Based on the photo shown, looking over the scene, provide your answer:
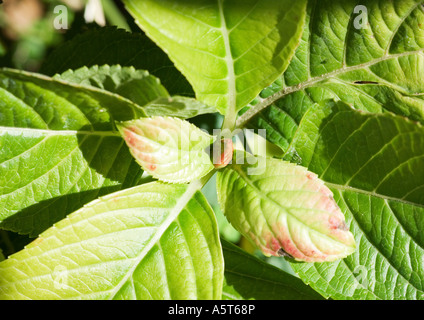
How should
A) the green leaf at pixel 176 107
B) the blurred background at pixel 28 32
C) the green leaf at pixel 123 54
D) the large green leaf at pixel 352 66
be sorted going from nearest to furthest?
the green leaf at pixel 176 107, the large green leaf at pixel 352 66, the green leaf at pixel 123 54, the blurred background at pixel 28 32

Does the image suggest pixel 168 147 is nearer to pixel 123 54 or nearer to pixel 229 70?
pixel 229 70

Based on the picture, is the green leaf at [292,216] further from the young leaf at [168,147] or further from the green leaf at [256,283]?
the green leaf at [256,283]

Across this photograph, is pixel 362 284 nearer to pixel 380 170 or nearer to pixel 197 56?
pixel 380 170

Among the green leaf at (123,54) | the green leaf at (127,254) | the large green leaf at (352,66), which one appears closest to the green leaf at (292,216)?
the green leaf at (127,254)

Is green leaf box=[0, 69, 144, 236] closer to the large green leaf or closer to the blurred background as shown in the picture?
the large green leaf

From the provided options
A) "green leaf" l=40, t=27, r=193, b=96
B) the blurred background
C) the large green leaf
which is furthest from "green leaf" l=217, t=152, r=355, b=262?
the blurred background

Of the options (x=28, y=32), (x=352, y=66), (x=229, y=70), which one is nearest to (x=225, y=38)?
(x=229, y=70)
